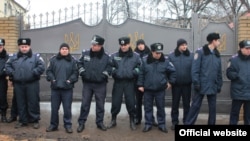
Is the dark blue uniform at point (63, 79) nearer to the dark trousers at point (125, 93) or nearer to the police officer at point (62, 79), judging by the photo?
the police officer at point (62, 79)

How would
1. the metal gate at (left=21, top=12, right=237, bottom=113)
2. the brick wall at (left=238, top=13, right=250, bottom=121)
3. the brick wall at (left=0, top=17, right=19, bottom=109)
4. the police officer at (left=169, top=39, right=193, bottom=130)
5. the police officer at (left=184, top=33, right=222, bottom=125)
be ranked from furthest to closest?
1. the brick wall at (left=0, top=17, right=19, bottom=109)
2. the metal gate at (left=21, top=12, right=237, bottom=113)
3. the brick wall at (left=238, top=13, right=250, bottom=121)
4. the police officer at (left=169, top=39, right=193, bottom=130)
5. the police officer at (left=184, top=33, right=222, bottom=125)

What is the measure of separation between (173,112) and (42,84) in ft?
11.3

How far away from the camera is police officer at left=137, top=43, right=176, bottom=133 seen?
6371 mm

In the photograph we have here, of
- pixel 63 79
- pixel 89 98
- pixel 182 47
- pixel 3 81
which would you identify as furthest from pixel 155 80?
pixel 3 81

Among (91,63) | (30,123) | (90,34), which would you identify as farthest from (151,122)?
(90,34)

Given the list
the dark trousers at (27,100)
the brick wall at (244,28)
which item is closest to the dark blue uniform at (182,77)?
the brick wall at (244,28)

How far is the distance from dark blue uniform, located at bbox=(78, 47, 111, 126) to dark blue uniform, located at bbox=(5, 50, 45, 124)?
810mm

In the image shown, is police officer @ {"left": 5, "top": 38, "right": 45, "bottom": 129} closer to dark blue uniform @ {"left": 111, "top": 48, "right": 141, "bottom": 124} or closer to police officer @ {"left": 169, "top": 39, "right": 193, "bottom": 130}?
dark blue uniform @ {"left": 111, "top": 48, "right": 141, "bottom": 124}

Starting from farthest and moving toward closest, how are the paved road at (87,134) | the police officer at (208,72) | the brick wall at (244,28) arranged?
1. the brick wall at (244,28)
2. the police officer at (208,72)
3. the paved road at (87,134)

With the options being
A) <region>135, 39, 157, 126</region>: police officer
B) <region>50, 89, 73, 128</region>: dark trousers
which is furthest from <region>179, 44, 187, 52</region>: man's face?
<region>50, 89, 73, 128</region>: dark trousers

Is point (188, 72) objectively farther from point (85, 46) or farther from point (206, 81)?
point (85, 46)

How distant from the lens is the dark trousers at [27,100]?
657 cm

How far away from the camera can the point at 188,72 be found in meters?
6.53

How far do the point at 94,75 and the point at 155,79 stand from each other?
1.10 m
